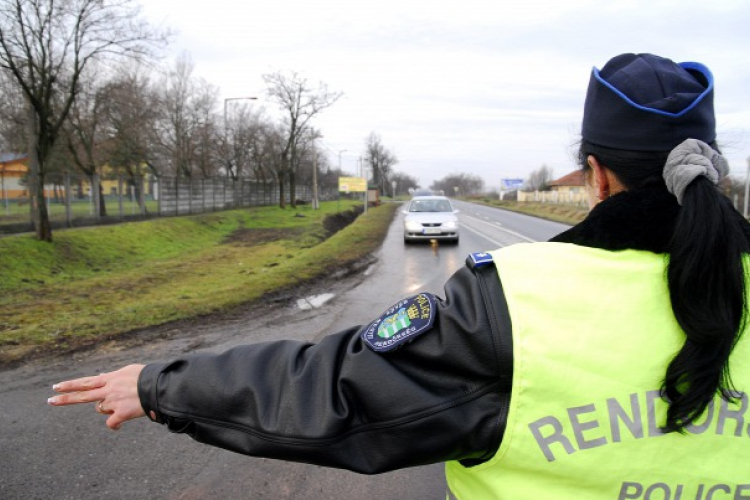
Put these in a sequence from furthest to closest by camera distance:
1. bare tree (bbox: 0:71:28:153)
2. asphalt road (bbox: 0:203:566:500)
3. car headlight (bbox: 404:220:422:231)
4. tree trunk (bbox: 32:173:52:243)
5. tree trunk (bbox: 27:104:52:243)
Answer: car headlight (bbox: 404:220:422:231) < tree trunk (bbox: 32:173:52:243) < tree trunk (bbox: 27:104:52:243) < bare tree (bbox: 0:71:28:153) < asphalt road (bbox: 0:203:566:500)

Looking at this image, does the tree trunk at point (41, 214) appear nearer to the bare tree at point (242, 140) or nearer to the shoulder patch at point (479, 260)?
the shoulder patch at point (479, 260)

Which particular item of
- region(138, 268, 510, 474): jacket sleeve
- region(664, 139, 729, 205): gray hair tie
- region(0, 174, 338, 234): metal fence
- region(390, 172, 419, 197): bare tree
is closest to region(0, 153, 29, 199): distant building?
region(0, 174, 338, 234): metal fence

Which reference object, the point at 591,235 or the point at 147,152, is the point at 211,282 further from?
the point at 147,152

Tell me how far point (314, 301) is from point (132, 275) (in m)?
5.91

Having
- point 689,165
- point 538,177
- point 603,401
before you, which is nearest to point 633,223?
point 689,165

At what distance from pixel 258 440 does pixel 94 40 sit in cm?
1543

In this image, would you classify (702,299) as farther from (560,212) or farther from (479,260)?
(560,212)

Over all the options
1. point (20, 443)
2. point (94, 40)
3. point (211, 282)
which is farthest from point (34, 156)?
point (20, 443)

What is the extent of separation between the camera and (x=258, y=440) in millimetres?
1187

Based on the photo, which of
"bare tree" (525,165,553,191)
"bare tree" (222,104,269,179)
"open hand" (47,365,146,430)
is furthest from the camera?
"bare tree" (525,165,553,191)

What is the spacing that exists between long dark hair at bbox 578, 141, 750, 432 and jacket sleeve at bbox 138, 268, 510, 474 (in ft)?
1.13

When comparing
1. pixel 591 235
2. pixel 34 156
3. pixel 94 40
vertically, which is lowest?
pixel 591 235

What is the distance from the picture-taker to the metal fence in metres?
18.8

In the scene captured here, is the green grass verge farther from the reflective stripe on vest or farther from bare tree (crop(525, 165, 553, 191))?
bare tree (crop(525, 165, 553, 191))
